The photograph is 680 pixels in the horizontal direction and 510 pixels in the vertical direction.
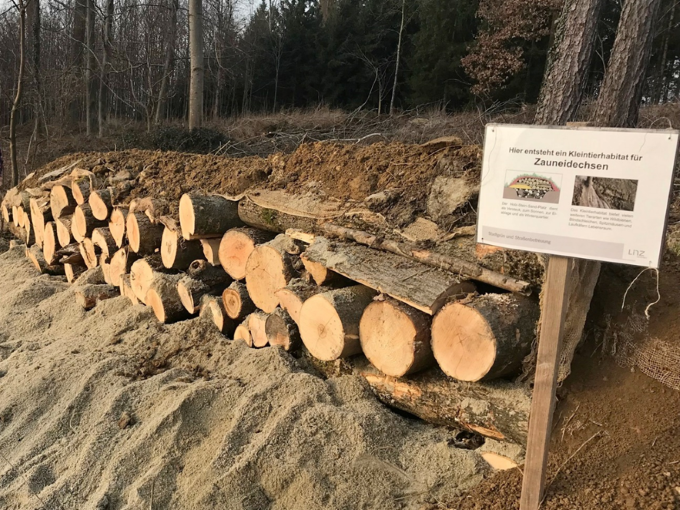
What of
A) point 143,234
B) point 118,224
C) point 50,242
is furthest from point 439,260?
point 50,242

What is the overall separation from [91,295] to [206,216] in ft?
5.21

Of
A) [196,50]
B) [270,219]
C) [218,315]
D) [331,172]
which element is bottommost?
[218,315]

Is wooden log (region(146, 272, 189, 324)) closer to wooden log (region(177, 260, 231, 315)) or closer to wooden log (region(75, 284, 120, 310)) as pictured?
wooden log (region(177, 260, 231, 315))

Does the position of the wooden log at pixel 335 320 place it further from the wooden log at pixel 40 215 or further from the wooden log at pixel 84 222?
the wooden log at pixel 40 215

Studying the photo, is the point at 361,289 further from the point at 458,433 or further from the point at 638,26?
the point at 638,26

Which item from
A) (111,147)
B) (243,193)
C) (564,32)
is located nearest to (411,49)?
A: (111,147)

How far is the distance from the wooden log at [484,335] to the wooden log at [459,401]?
0.32ft

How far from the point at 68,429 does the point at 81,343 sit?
1.04 meters

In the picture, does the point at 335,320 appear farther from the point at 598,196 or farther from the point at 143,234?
the point at 143,234

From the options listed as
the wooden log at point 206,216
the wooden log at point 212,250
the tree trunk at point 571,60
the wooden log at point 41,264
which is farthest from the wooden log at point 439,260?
the wooden log at point 41,264

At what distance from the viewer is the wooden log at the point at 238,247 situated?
365 centimetres

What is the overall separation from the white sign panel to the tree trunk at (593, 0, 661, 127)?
4.16 meters

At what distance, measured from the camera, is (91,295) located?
4621mm

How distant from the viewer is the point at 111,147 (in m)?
12.9
